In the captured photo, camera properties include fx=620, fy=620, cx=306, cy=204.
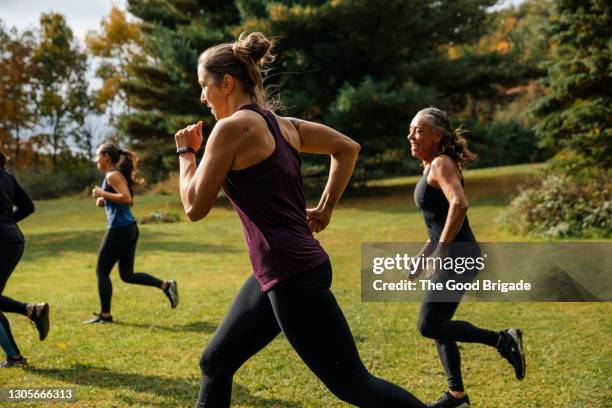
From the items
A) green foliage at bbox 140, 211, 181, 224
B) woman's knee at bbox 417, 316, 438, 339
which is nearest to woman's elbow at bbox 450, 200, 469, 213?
woman's knee at bbox 417, 316, 438, 339

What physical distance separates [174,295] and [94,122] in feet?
133

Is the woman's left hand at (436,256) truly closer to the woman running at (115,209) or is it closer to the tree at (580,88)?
the woman running at (115,209)

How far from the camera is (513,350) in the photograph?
4.23m

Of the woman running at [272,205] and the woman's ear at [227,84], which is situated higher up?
the woman's ear at [227,84]

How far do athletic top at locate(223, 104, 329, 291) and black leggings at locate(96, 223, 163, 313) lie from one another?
4407 mm

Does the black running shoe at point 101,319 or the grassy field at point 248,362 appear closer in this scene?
the grassy field at point 248,362

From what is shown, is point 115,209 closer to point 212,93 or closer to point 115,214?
point 115,214

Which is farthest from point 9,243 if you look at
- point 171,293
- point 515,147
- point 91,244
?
point 515,147

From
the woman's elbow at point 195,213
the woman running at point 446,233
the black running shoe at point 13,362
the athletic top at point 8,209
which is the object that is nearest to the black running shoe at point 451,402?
the woman running at point 446,233

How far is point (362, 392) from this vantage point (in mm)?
2646

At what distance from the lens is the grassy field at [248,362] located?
465cm

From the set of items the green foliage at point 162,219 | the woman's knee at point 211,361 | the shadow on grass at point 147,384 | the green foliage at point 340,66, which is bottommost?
the green foliage at point 162,219

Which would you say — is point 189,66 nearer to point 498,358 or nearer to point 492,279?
point 492,279

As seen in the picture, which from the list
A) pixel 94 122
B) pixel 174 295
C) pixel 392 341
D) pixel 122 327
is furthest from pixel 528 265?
pixel 94 122
